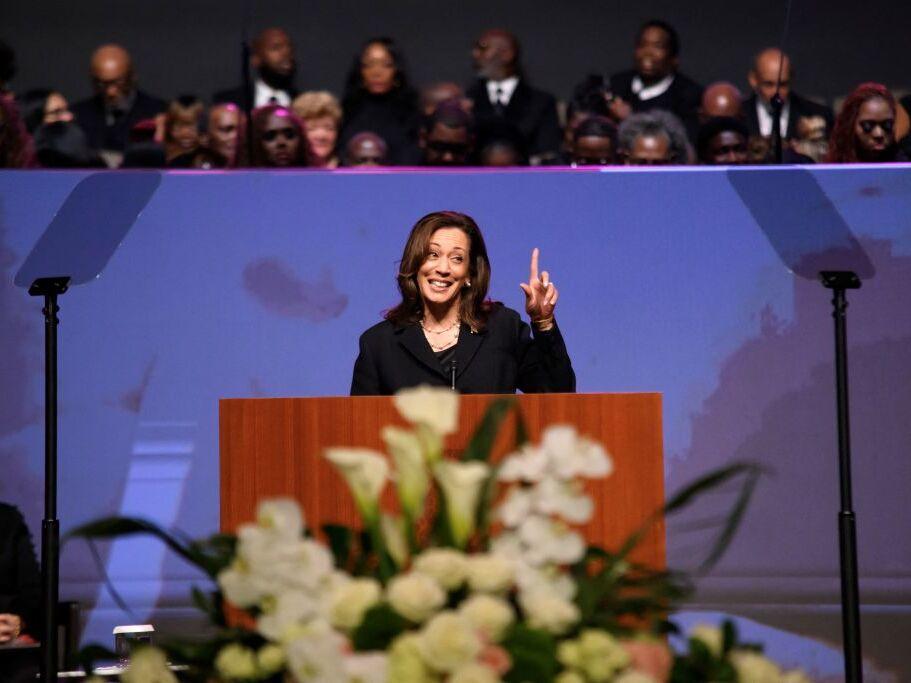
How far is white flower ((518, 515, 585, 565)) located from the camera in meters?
0.94

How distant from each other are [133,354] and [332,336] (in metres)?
0.55

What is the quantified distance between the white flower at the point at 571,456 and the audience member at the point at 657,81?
190 inches

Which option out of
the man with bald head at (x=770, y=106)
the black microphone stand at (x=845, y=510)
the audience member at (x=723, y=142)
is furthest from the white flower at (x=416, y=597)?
the man with bald head at (x=770, y=106)

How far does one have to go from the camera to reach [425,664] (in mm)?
882

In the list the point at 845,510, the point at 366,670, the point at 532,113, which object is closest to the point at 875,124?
the point at 532,113

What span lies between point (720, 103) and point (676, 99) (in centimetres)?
40

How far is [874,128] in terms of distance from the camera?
15.0 feet

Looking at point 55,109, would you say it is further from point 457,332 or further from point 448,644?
point 448,644

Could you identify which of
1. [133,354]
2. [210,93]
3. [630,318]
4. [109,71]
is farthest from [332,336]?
[210,93]

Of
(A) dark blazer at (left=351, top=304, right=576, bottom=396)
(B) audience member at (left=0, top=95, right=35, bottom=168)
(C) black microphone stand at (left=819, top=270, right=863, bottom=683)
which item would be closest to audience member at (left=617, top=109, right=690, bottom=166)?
(C) black microphone stand at (left=819, top=270, right=863, bottom=683)

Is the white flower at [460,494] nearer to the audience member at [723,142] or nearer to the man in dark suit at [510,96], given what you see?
the audience member at [723,142]

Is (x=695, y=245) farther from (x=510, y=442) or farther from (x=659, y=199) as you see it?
(x=510, y=442)

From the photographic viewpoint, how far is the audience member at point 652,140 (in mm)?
4535

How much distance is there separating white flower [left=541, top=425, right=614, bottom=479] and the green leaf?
0.14m
